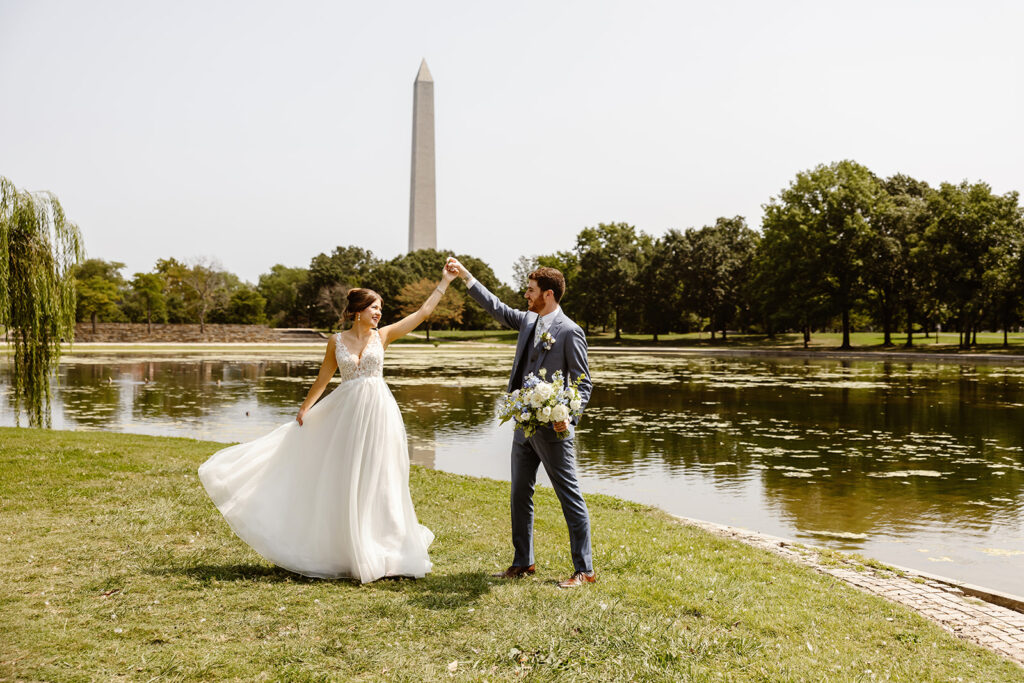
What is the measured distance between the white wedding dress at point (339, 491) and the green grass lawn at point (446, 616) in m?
0.21

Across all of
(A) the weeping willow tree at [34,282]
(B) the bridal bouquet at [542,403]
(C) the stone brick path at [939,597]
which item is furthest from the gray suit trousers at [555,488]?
(A) the weeping willow tree at [34,282]

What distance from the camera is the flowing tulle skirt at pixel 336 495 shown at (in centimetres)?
562

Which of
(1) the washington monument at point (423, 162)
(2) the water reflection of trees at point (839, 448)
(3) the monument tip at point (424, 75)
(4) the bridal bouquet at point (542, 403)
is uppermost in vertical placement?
(3) the monument tip at point (424, 75)

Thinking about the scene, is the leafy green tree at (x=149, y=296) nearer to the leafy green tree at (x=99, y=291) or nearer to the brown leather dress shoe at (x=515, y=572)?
the leafy green tree at (x=99, y=291)

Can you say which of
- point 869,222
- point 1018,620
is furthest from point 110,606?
point 869,222

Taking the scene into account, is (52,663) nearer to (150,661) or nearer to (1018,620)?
(150,661)

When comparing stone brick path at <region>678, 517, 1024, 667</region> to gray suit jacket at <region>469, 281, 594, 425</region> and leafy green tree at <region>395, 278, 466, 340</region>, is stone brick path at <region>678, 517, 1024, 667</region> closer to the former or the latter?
gray suit jacket at <region>469, 281, 594, 425</region>

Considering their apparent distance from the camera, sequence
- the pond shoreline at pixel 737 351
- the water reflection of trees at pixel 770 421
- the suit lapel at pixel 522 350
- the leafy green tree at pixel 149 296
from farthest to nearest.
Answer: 1. the leafy green tree at pixel 149 296
2. the pond shoreline at pixel 737 351
3. the water reflection of trees at pixel 770 421
4. the suit lapel at pixel 522 350

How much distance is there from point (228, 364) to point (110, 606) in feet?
132

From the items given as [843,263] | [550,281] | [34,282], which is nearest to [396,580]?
[550,281]

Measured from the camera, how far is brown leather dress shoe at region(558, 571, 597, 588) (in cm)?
547

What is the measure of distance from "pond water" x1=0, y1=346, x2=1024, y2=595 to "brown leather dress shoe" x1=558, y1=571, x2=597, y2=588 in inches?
155

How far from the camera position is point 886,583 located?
6.27 meters

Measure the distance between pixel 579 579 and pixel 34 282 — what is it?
40.1 feet
